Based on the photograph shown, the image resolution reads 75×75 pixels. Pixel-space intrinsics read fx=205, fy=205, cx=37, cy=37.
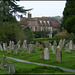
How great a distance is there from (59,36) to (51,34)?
120 ft

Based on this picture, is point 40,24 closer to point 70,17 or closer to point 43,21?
point 43,21

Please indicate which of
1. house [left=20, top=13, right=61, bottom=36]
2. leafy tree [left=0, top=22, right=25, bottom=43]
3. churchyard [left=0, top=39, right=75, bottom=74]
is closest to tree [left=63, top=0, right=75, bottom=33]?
churchyard [left=0, top=39, right=75, bottom=74]

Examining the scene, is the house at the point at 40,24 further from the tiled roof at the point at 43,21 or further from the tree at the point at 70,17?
the tree at the point at 70,17

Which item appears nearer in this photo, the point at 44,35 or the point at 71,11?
the point at 71,11

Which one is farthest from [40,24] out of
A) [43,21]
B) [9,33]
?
[9,33]

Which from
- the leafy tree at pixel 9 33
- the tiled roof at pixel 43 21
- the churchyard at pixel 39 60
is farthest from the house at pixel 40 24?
the churchyard at pixel 39 60

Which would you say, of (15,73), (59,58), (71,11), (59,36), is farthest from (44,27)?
(15,73)

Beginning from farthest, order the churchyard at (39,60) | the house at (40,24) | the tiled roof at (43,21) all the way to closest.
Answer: the tiled roof at (43,21) → the house at (40,24) → the churchyard at (39,60)

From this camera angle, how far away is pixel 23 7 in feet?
144

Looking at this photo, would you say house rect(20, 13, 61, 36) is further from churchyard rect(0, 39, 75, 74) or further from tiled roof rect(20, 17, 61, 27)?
churchyard rect(0, 39, 75, 74)

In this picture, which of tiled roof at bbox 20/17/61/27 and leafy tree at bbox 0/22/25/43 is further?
tiled roof at bbox 20/17/61/27

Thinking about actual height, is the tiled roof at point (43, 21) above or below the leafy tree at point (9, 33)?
below

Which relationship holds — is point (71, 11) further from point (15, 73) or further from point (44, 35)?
point (44, 35)

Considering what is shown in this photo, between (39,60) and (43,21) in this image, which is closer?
(39,60)
